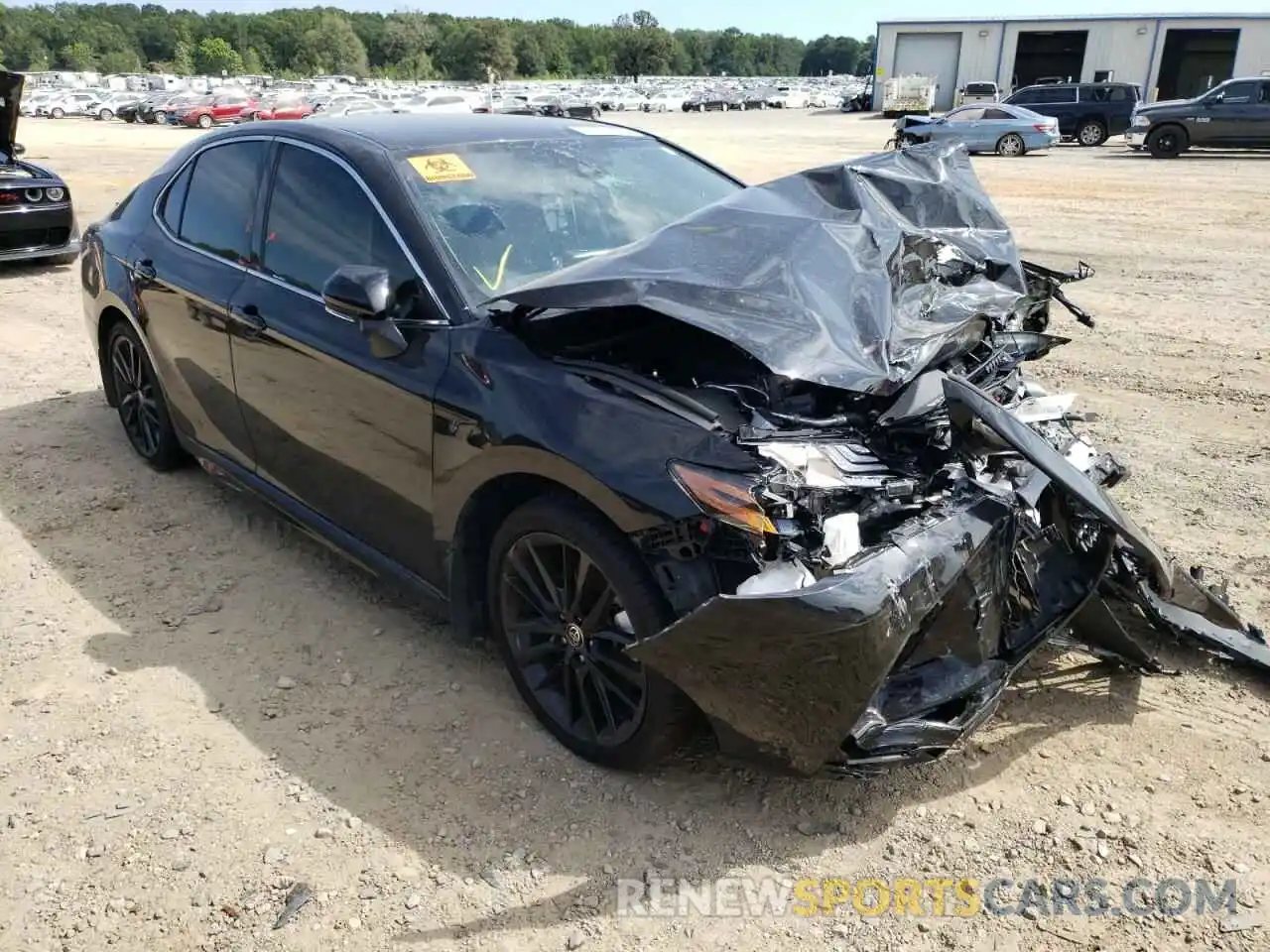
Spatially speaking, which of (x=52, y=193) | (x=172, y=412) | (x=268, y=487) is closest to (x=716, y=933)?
(x=268, y=487)

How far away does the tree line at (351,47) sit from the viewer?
11075 cm

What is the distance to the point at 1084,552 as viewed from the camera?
2.96m

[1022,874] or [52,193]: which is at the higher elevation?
[52,193]

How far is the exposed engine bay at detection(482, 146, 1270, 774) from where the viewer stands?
236 cm

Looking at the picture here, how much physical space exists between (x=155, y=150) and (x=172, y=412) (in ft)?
88.1

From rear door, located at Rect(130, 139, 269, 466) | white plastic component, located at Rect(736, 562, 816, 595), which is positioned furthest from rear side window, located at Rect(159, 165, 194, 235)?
white plastic component, located at Rect(736, 562, 816, 595)

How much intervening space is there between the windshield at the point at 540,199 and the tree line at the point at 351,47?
115m

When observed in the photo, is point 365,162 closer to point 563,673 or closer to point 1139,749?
point 563,673

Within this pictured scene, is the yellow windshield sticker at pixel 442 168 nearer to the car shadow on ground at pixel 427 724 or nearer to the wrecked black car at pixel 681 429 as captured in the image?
the wrecked black car at pixel 681 429

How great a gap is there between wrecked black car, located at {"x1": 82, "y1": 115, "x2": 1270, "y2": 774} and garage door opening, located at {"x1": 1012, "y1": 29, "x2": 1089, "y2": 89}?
189 feet

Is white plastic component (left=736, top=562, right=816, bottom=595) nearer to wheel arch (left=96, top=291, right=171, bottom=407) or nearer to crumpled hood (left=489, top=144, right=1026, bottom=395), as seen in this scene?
crumpled hood (left=489, top=144, right=1026, bottom=395)

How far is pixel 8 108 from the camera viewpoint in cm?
972

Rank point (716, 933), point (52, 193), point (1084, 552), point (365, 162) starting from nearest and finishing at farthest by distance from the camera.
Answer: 1. point (716, 933)
2. point (1084, 552)
3. point (365, 162)
4. point (52, 193)

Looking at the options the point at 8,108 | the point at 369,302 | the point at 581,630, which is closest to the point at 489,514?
the point at 581,630
